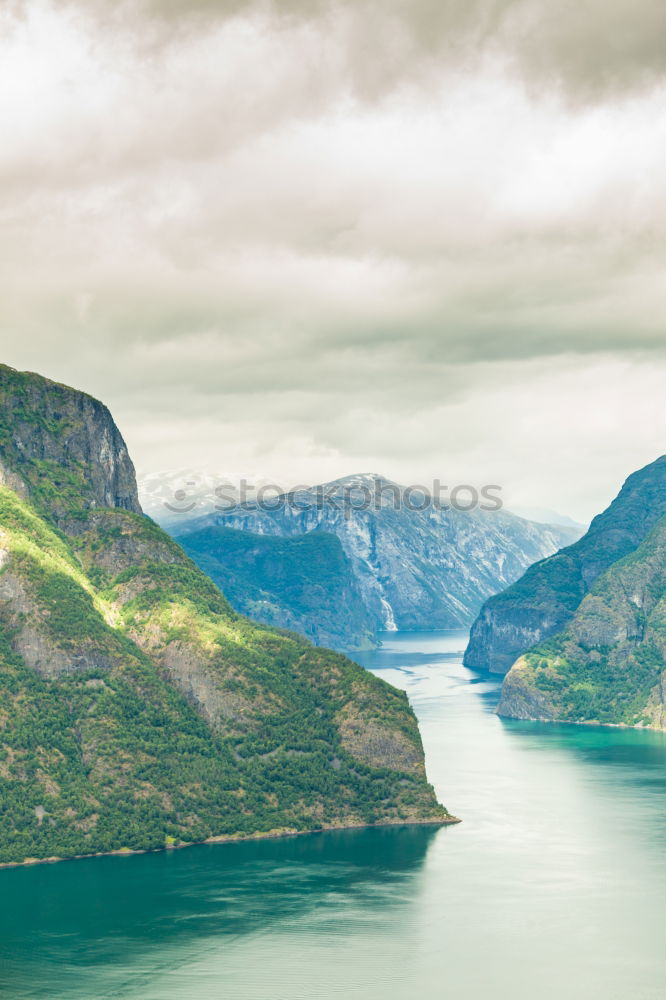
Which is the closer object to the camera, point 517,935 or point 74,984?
point 74,984

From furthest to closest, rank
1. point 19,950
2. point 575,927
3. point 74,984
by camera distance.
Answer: point 575,927 < point 19,950 < point 74,984

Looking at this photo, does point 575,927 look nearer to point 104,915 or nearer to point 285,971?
point 285,971

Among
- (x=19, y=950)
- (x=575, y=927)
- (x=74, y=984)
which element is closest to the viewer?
(x=74, y=984)

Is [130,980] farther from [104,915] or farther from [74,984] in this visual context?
[104,915]

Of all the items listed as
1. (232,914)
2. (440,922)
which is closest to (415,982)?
(440,922)

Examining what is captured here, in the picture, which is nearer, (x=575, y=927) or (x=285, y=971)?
(x=285, y=971)

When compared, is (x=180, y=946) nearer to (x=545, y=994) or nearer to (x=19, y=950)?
(x=19, y=950)

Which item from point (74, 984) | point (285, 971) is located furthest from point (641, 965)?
point (74, 984)
